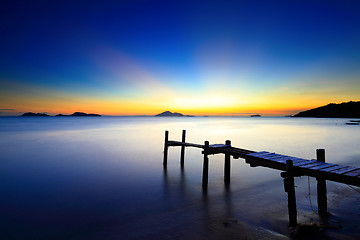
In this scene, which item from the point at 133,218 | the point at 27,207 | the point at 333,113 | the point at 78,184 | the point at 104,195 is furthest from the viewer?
the point at 333,113

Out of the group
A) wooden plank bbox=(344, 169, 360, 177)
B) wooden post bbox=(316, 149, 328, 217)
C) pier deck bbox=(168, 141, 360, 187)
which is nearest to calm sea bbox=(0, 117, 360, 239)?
wooden post bbox=(316, 149, 328, 217)

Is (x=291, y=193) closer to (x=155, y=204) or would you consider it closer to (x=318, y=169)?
(x=318, y=169)

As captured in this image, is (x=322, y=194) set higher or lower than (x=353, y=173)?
lower

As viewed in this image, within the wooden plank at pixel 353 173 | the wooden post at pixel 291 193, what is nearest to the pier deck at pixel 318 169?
the wooden plank at pixel 353 173

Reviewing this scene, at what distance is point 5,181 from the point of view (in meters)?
11.0

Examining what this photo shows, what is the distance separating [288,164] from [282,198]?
3.25 m

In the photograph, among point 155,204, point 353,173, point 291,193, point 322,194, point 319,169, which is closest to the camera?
point 353,173

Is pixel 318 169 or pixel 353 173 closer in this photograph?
pixel 353 173

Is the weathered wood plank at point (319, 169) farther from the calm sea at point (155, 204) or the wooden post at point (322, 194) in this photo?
the calm sea at point (155, 204)

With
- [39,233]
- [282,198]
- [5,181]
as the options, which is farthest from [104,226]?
[5,181]

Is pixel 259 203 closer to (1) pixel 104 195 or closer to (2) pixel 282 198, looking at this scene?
(2) pixel 282 198

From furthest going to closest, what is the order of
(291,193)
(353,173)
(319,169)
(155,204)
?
(155,204) < (291,193) < (319,169) < (353,173)

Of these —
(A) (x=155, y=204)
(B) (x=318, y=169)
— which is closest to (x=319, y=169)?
(B) (x=318, y=169)

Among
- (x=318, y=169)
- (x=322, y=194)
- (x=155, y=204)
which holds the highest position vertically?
(x=318, y=169)
